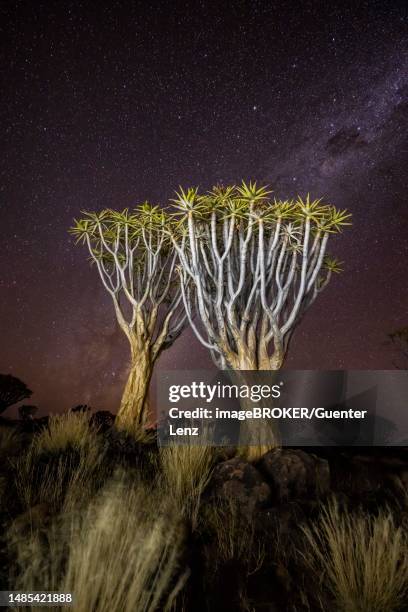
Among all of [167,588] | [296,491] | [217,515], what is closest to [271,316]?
[296,491]

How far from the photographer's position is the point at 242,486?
4.77m

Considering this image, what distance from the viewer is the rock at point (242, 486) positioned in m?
4.60

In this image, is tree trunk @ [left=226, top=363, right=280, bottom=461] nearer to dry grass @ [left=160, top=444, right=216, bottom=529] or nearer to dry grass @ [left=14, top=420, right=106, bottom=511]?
dry grass @ [left=160, top=444, right=216, bottom=529]

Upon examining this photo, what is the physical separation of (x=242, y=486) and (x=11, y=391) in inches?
376

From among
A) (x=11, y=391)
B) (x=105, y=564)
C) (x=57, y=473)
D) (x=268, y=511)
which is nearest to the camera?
(x=105, y=564)

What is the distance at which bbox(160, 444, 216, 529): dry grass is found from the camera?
178 inches

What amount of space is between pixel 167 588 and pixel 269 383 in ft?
12.9

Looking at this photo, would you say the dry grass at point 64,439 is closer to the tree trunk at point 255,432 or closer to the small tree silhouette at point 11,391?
the tree trunk at point 255,432

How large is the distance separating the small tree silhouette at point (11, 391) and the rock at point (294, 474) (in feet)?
30.1

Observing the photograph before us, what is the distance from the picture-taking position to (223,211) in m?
6.83

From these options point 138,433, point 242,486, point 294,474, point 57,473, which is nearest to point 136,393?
point 138,433

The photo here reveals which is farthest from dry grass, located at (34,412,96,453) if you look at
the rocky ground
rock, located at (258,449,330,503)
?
rock, located at (258,449,330,503)

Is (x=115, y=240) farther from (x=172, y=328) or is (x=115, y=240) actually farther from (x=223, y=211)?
(x=223, y=211)

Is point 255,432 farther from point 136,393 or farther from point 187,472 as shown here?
point 136,393
